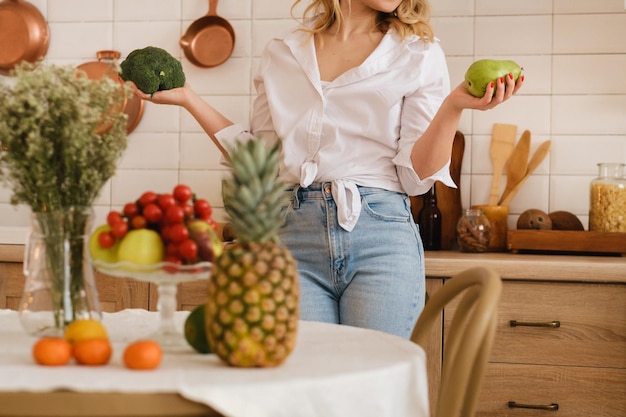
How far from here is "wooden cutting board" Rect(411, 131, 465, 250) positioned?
2719mm

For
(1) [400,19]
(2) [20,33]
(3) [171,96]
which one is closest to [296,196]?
(3) [171,96]

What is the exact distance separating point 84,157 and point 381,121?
0.94 metres

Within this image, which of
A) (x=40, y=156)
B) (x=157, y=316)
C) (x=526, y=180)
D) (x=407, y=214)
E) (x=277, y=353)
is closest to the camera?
(x=277, y=353)

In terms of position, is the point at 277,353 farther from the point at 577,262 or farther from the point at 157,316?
the point at 577,262

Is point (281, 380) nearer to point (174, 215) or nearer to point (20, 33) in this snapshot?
point (174, 215)

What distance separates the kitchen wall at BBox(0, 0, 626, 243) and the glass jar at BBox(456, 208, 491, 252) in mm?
227

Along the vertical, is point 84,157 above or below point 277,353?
above

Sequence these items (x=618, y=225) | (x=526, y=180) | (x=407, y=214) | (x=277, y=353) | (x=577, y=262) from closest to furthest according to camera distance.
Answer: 1. (x=277, y=353)
2. (x=407, y=214)
3. (x=577, y=262)
4. (x=618, y=225)
5. (x=526, y=180)

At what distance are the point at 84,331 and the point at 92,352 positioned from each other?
0.17 ft

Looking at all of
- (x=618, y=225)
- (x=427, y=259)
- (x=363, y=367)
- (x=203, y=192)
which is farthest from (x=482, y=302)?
(x=203, y=192)

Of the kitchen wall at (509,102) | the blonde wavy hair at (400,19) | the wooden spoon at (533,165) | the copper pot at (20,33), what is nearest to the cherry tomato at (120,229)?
the blonde wavy hair at (400,19)

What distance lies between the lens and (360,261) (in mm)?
1777

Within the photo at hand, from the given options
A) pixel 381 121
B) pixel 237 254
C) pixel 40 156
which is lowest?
pixel 237 254

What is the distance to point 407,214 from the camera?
188 cm
